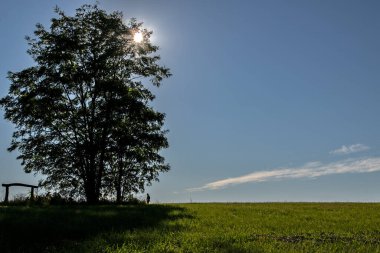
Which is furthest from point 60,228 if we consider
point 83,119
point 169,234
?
point 83,119

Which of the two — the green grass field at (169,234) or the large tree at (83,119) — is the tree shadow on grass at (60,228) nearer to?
the green grass field at (169,234)

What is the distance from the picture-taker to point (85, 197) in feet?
117

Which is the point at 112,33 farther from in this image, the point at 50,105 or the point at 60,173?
the point at 60,173

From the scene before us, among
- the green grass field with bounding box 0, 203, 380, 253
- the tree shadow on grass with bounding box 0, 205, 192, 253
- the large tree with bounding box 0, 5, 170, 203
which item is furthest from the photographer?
the large tree with bounding box 0, 5, 170, 203

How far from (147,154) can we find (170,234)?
23.1 m

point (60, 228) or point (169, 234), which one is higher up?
point (60, 228)

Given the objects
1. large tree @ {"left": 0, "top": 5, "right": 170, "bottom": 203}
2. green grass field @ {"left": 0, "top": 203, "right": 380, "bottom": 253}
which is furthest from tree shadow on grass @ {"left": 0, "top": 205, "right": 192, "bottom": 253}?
large tree @ {"left": 0, "top": 5, "right": 170, "bottom": 203}

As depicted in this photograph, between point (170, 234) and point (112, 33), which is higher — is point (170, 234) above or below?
below

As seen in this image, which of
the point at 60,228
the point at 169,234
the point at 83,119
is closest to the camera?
the point at 169,234

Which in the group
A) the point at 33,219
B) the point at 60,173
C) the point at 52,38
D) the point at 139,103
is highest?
the point at 52,38

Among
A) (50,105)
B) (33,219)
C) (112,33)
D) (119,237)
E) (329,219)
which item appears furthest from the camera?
(112,33)

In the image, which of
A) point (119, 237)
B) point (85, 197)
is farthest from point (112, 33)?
point (119, 237)

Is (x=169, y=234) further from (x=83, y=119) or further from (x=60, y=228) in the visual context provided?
(x=83, y=119)

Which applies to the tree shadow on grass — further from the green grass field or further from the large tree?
the large tree
